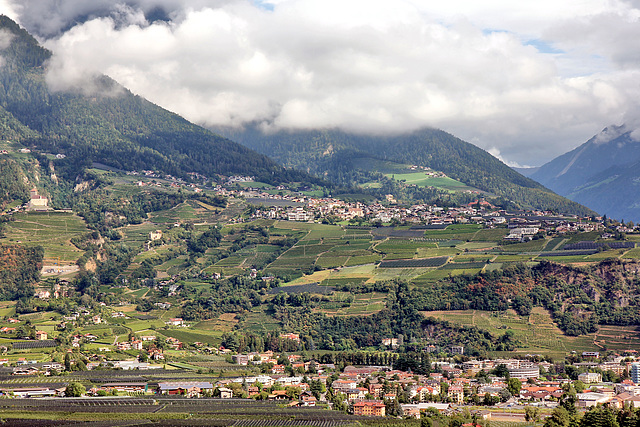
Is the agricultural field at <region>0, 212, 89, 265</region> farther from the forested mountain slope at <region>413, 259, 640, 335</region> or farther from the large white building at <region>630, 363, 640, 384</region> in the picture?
the large white building at <region>630, 363, 640, 384</region>

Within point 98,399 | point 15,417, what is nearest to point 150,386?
point 98,399

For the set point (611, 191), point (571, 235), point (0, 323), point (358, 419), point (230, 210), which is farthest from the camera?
point (611, 191)

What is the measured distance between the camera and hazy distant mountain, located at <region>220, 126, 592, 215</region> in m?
174

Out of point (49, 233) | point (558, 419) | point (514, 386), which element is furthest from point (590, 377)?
point (49, 233)

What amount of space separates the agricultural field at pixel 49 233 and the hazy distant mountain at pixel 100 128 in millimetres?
27866

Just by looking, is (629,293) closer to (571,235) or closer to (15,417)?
(571,235)

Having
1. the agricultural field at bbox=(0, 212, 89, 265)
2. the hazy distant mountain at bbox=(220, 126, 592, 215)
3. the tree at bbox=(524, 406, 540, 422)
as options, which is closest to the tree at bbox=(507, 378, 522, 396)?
the tree at bbox=(524, 406, 540, 422)

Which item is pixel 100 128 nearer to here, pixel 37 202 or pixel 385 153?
pixel 37 202

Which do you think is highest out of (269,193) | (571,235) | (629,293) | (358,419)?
(269,193)

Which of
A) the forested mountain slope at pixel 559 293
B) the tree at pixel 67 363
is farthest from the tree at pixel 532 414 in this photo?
the tree at pixel 67 363

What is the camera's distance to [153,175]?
466 feet

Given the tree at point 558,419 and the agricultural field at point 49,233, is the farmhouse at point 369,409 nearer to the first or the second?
the tree at point 558,419

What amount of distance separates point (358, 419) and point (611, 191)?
15347cm

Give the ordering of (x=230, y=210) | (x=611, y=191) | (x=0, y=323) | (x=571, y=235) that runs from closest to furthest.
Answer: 1. (x=0, y=323)
2. (x=571, y=235)
3. (x=230, y=210)
4. (x=611, y=191)
